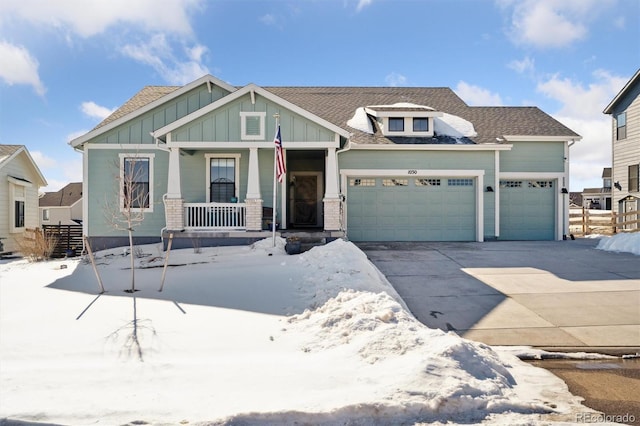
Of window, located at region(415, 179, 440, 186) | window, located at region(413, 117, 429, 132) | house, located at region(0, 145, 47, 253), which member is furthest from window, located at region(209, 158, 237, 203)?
house, located at region(0, 145, 47, 253)

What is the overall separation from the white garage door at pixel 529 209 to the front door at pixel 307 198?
7.13m

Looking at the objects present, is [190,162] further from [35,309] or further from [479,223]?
[479,223]

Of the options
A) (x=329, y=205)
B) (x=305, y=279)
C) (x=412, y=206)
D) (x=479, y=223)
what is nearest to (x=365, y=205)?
(x=412, y=206)

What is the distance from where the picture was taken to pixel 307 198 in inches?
602

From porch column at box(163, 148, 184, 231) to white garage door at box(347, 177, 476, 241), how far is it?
5.88 metres

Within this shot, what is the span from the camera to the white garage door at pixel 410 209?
14102 millimetres

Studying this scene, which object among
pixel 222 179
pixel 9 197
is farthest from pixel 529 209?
pixel 9 197

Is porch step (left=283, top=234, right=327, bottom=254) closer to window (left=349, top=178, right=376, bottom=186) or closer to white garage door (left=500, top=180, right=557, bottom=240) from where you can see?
window (left=349, top=178, right=376, bottom=186)

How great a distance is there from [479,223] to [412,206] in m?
2.57

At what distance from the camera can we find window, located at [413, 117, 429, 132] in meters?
14.8

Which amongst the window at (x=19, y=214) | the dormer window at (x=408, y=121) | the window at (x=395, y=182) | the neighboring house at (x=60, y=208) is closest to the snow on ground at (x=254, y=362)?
the window at (x=395, y=182)

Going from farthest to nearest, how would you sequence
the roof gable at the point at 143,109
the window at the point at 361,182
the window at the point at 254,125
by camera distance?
the window at the point at 361,182 < the roof gable at the point at 143,109 < the window at the point at 254,125

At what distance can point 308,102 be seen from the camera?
17453 millimetres

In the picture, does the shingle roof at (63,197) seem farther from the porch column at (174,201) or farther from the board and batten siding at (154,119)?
the porch column at (174,201)
